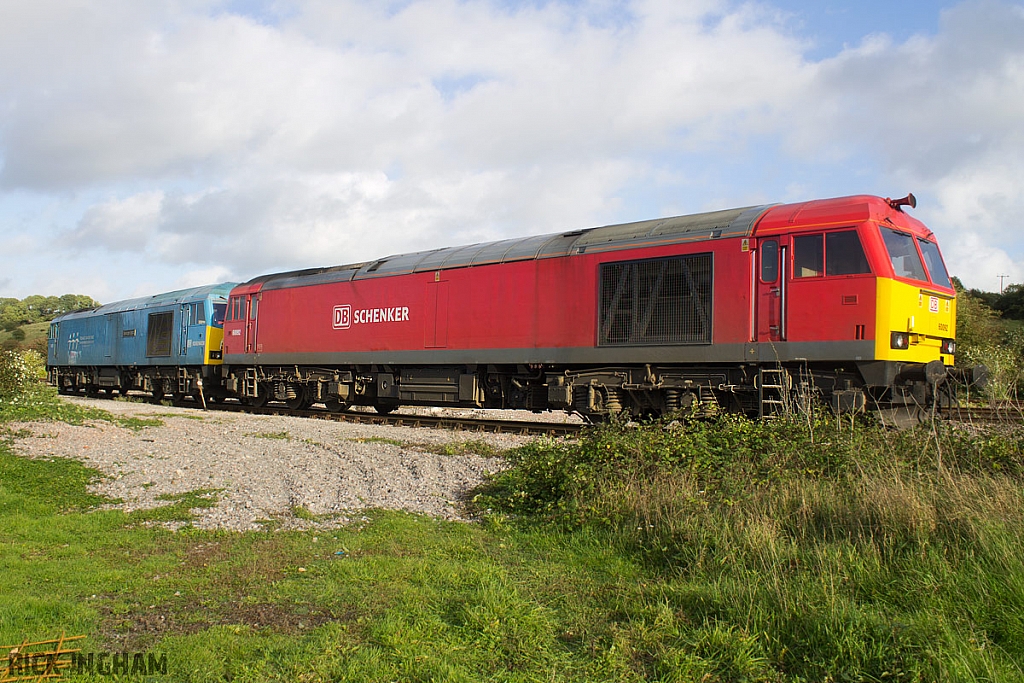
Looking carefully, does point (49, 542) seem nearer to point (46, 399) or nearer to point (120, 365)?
point (46, 399)

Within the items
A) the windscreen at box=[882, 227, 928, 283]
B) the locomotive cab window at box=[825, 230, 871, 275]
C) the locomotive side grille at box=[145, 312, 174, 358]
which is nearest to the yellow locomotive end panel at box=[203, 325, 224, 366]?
the locomotive side grille at box=[145, 312, 174, 358]

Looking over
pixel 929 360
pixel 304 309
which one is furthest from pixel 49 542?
pixel 304 309

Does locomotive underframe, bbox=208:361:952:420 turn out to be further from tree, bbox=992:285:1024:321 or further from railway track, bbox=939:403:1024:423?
tree, bbox=992:285:1024:321

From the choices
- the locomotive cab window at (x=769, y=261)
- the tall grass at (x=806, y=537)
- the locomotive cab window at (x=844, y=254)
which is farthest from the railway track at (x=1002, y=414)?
the locomotive cab window at (x=769, y=261)

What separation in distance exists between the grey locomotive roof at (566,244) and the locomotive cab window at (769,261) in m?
0.35

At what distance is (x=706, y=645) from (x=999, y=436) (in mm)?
4541

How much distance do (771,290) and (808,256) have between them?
697 mm

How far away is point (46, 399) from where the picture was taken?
727 inches

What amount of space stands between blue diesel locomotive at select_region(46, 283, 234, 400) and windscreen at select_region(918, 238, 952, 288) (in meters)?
19.6

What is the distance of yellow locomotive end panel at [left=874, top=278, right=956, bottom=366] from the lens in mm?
10141

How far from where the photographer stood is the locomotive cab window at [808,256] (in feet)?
35.0

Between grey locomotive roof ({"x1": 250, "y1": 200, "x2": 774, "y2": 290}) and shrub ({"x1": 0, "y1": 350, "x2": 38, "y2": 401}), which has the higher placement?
grey locomotive roof ({"x1": 250, "y1": 200, "x2": 774, "y2": 290})

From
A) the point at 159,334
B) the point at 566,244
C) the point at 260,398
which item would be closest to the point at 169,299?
the point at 159,334

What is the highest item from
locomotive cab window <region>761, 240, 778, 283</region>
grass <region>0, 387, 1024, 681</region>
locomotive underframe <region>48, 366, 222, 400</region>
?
locomotive cab window <region>761, 240, 778, 283</region>
